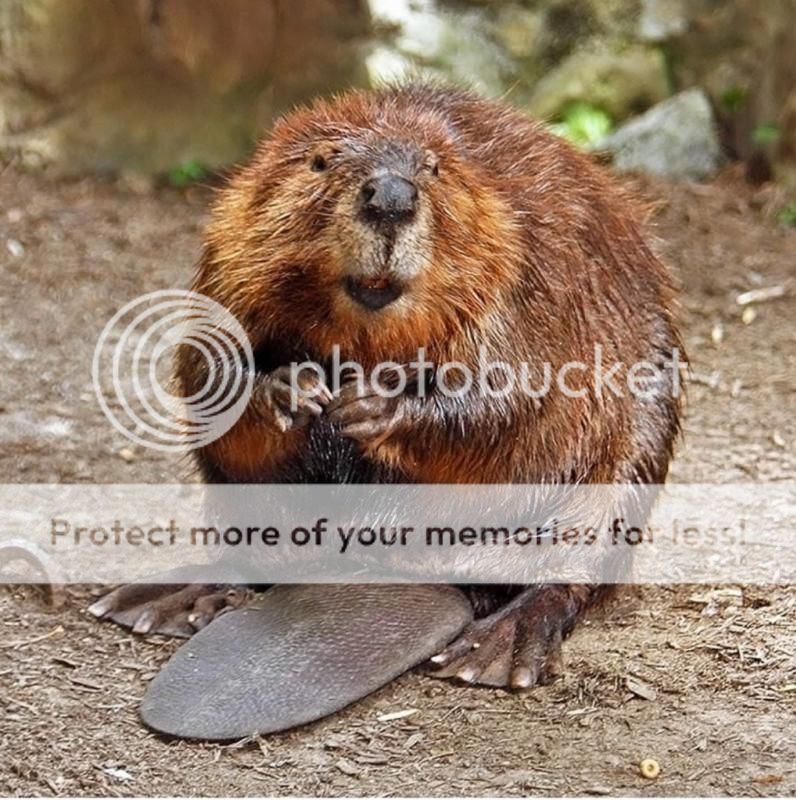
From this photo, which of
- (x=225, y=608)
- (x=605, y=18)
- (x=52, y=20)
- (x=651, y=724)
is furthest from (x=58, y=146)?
(x=651, y=724)

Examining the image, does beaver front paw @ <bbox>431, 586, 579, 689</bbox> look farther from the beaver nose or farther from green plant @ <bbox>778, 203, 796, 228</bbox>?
green plant @ <bbox>778, 203, 796, 228</bbox>

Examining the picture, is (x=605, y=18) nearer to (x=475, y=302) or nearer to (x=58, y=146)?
(x=58, y=146)

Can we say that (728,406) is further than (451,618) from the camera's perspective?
Yes

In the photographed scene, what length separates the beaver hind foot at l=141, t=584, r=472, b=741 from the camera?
9.32 feet

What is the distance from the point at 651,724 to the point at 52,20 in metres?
5.07

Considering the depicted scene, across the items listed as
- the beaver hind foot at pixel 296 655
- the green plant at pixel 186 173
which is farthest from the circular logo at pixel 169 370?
the green plant at pixel 186 173

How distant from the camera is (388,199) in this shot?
275 centimetres

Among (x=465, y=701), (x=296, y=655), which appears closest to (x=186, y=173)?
(x=296, y=655)

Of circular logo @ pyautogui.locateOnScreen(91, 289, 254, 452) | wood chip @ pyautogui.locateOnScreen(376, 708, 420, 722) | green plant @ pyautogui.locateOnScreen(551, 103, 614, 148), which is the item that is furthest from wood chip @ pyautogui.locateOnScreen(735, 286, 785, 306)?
wood chip @ pyautogui.locateOnScreen(376, 708, 420, 722)

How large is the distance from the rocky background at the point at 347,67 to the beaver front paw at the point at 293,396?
407 centimetres

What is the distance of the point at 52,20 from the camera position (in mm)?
6688

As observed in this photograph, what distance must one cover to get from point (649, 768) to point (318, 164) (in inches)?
55.9

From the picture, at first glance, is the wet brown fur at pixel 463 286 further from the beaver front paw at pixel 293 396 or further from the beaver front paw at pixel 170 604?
the beaver front paw at pixel 170 604

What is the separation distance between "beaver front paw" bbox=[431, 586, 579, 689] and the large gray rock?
412 cm
